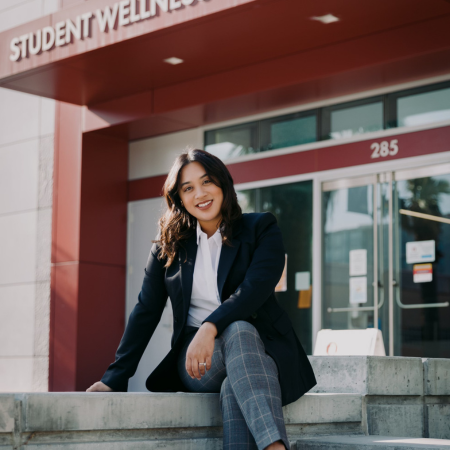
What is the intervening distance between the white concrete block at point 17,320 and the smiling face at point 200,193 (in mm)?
6765

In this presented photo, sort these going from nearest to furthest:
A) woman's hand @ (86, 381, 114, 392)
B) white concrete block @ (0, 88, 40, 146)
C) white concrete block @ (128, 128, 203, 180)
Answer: woman's hand @ (86, 381, 114, 392)
white concrete block @ (128, 128, 203, 180)
white concrete block @ (0, 88, 40, 146)

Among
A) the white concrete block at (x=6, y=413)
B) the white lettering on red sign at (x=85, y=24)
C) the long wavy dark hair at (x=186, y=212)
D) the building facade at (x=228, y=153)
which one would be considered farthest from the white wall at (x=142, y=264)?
the white concrete block at (x=6, y=413)

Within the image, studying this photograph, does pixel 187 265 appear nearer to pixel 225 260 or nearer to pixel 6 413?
pixel 225 260

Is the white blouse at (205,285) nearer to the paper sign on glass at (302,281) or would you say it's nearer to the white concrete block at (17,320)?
the paper sign on glass at (302,281)

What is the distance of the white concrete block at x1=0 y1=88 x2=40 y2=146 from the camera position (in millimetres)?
10062

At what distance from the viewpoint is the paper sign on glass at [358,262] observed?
7.55 meters

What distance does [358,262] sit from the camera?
7598mm

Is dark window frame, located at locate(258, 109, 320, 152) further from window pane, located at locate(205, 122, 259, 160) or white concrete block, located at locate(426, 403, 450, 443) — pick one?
white concrete block, located at locate(426, 403, 450, 443)

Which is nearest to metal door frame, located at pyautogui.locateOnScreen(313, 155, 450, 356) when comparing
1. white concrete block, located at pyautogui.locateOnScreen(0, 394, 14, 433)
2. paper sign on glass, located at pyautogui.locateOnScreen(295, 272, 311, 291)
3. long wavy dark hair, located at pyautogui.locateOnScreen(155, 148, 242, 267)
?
paper sign on glass, located at pyautogui.locateOnScreen(295, 272, 311, 291)

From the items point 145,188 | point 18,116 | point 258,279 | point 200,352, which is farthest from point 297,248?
point 200,352

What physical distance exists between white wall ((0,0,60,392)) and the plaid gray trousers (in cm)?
686

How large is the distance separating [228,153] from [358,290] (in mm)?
2379

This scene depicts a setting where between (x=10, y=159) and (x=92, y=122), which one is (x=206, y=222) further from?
(x=10, y=159)

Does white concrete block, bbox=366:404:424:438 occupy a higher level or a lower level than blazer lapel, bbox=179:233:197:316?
lower
